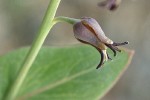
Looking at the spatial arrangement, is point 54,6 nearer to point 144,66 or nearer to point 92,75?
point 92,75

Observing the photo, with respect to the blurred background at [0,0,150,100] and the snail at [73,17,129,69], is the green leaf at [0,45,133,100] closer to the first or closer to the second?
the snail at [73,17,129,69]

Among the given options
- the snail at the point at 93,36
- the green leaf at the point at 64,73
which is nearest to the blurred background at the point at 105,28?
the green leaf at the point at 64,73

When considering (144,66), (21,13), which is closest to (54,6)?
(21,13)

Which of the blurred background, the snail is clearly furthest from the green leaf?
the blurred background

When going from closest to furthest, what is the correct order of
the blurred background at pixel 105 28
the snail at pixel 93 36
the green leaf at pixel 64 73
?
the snail at pixel 93 36, the green leaf at pixel 64 73, the blurred background at pixel 105 28

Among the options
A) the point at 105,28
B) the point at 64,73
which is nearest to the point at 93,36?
the point at 64,73

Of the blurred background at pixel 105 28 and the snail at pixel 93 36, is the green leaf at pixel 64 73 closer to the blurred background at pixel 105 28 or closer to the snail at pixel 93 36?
the snail at pixel 93 36

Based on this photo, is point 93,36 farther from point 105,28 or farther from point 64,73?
point 105,28
